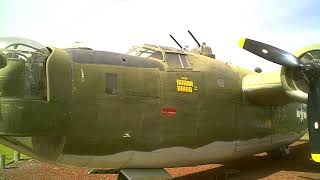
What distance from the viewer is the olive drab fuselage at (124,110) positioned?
340 inches

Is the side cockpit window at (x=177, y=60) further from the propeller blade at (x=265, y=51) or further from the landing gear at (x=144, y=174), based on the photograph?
the landing gear at (x=144, y=174)

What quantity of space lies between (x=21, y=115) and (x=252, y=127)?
8.29 m

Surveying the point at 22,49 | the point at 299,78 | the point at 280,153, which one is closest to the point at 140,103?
the point at 22,49

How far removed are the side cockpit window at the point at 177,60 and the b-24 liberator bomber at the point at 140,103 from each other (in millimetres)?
40

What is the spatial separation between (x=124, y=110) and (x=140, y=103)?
533 mm

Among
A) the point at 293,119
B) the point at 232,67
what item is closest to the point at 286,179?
the point at 293,119

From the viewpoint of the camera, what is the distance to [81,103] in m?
9.14

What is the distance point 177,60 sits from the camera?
1165 cm

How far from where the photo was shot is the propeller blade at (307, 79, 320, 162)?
38.7 feet

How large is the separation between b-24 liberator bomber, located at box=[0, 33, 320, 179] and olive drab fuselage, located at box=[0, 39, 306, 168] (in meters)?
0.02

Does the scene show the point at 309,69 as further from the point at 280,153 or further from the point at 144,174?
the point at 280,153

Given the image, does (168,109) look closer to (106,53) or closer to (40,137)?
(106,53)

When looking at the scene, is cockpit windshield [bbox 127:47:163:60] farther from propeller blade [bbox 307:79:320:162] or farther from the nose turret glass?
propeller blade [bbox 307:79:320:162]

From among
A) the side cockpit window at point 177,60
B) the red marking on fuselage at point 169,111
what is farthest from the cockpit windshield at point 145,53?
the red marking on fuselage at point 169,111
